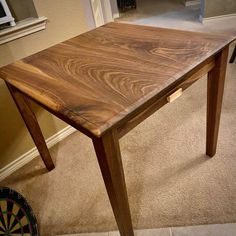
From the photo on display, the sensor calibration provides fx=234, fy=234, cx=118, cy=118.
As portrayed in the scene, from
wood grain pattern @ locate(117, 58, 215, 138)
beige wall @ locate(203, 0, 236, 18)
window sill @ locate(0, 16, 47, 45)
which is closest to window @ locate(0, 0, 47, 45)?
window sill @ locate(0, 16, 47, 45)

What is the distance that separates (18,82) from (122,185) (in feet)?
1.78

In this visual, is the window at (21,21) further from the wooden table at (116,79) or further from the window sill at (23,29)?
the wooden table at (116,79)

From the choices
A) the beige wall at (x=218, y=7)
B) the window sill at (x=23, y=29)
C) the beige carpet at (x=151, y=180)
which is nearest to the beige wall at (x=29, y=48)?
the window sill at (x=23, y=29)

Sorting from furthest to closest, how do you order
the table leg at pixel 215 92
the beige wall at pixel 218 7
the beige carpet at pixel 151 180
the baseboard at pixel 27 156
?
the beige wall at pixel 218 7
the baseboard at pixel 27 156
the beige carpet at pixel 151 180
the table leg at pixel 215 92

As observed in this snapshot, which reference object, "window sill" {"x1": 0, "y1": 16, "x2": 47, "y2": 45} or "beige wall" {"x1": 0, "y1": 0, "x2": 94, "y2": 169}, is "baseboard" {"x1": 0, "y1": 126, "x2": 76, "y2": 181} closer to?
"beige wall" {"x1": 0, "y1": 0, "x2": 94, "y2": 169}

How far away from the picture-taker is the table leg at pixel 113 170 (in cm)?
67

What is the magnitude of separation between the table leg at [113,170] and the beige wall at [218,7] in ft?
10.3

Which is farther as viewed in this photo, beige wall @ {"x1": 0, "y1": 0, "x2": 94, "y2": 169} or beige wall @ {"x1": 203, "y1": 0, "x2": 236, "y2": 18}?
beige wall @ {"x1": 203, "y1": 0, "x2": 236, "y2": 18}

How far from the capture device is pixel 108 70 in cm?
85

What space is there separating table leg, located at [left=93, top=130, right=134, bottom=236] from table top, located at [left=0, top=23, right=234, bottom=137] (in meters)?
0.07

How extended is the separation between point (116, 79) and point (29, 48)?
2.49ft

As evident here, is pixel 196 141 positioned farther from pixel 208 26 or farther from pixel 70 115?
pixel 208 26

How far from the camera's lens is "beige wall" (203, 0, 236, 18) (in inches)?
123

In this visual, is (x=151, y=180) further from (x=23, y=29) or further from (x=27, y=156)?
(x=23, y=29)
